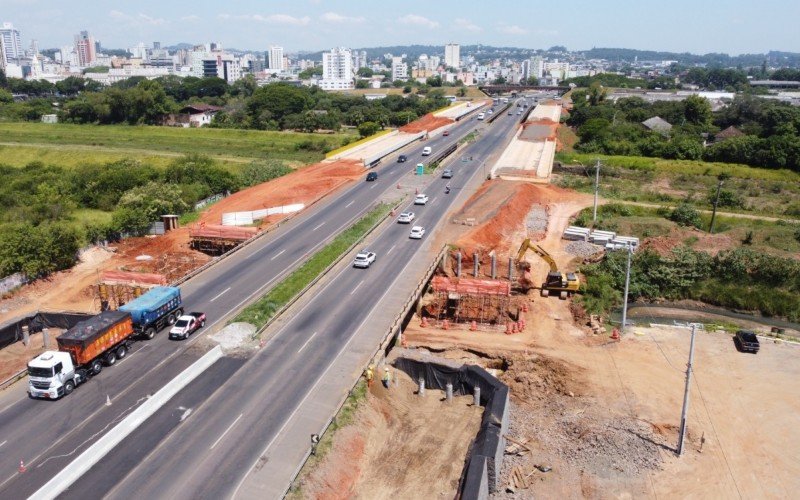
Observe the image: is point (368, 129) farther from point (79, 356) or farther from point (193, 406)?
point (193, 406)

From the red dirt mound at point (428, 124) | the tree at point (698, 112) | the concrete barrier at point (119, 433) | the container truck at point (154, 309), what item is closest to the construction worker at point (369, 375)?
the concrete barrier at point (119, 433)

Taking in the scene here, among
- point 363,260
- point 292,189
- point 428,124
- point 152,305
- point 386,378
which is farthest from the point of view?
point 428,124

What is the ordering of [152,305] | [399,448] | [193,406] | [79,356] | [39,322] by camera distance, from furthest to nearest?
[39,322] < [152,305] < [79,356] < [399,448] < [193,406]

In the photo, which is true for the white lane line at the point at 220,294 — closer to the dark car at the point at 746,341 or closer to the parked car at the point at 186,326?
the parked car at the point at 186,326

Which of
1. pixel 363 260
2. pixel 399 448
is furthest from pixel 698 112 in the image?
pixel 399 448

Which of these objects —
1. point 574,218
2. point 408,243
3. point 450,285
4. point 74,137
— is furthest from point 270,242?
point 74,137

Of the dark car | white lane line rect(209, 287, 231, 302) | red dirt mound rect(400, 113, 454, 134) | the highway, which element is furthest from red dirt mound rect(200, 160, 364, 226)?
the dark car
